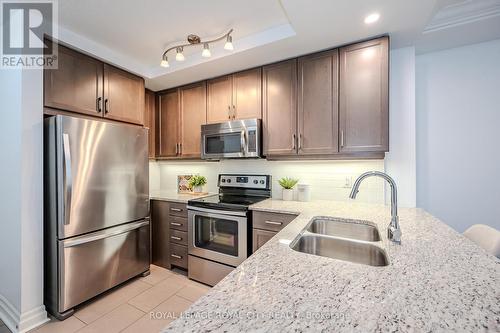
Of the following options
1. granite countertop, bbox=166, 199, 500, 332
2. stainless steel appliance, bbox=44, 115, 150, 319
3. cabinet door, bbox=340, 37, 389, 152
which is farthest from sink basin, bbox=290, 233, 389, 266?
stainless steel appliance, bbox=44, 115, 150, 319

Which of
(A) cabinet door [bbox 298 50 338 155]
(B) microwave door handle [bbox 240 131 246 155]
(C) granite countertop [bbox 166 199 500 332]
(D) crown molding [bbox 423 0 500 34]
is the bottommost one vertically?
(C) granite countertop [bbox 166 199 500 332]

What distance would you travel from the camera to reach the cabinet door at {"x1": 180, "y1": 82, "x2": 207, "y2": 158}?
2.68 m

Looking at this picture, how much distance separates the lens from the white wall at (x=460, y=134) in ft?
6.34

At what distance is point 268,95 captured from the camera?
2264 millimetres

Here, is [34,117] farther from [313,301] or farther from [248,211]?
[313,301]

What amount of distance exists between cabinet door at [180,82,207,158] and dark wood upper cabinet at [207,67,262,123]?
11cm

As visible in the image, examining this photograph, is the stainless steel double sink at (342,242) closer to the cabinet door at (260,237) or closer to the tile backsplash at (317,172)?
the cabinet door at (260,237)

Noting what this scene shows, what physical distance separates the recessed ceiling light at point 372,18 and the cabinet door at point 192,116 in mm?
1796

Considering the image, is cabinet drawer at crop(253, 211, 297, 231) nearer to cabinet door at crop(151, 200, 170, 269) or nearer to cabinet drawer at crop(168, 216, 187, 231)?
cabinet drawer at crop(168, 216, 187, 231)

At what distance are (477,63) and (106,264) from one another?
156 inches

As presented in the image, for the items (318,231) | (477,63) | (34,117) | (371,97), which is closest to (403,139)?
(371,97)

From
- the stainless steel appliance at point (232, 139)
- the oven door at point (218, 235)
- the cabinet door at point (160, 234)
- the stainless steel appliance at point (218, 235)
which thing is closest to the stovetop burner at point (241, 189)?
the stainless steel appliance at point (218, 235)

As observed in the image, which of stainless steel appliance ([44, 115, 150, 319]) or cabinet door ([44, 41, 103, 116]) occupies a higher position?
cabinet door ([44, 41, 103, 116])

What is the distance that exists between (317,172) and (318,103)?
0.72 metres
